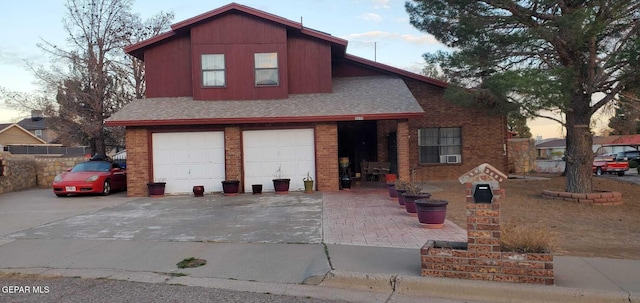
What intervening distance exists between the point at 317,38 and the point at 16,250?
13006mm

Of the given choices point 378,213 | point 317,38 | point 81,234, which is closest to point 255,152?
point 317,38

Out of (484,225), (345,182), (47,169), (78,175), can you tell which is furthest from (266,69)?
(484,225)

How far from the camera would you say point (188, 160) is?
16.9 m

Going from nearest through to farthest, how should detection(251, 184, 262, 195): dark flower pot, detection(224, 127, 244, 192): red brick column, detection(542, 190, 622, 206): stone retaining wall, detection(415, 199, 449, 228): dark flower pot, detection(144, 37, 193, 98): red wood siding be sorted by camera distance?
detection(415, 199, 449, 228): dark flower pot < detection(542, 190, 622, 206): stone retaining wall < detection(251, 184, 262, 195): dark flower pot < detection(224, 127, 244, 192): red brick column < detection(144, 37, 193, 98): red wood siding

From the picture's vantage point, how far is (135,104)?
18.1 meters

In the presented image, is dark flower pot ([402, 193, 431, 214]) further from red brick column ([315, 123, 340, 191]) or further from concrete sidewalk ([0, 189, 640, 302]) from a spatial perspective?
red brick column ([315, 123, 340, 191])

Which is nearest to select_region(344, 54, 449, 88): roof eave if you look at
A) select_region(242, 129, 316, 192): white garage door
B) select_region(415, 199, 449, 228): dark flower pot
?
select_region(242, 129, 316, 192): white garage door

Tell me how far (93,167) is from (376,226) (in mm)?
12722

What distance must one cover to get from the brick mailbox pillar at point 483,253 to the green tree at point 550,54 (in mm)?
7303

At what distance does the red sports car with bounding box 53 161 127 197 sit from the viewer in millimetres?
16547

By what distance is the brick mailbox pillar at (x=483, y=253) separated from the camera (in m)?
5.83

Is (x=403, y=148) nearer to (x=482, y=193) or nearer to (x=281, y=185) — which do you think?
(x=281, y=185)

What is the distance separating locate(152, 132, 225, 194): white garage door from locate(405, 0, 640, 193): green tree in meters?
8.37

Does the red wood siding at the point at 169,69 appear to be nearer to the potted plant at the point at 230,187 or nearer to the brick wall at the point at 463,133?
the potted plant at the point at 230,187
